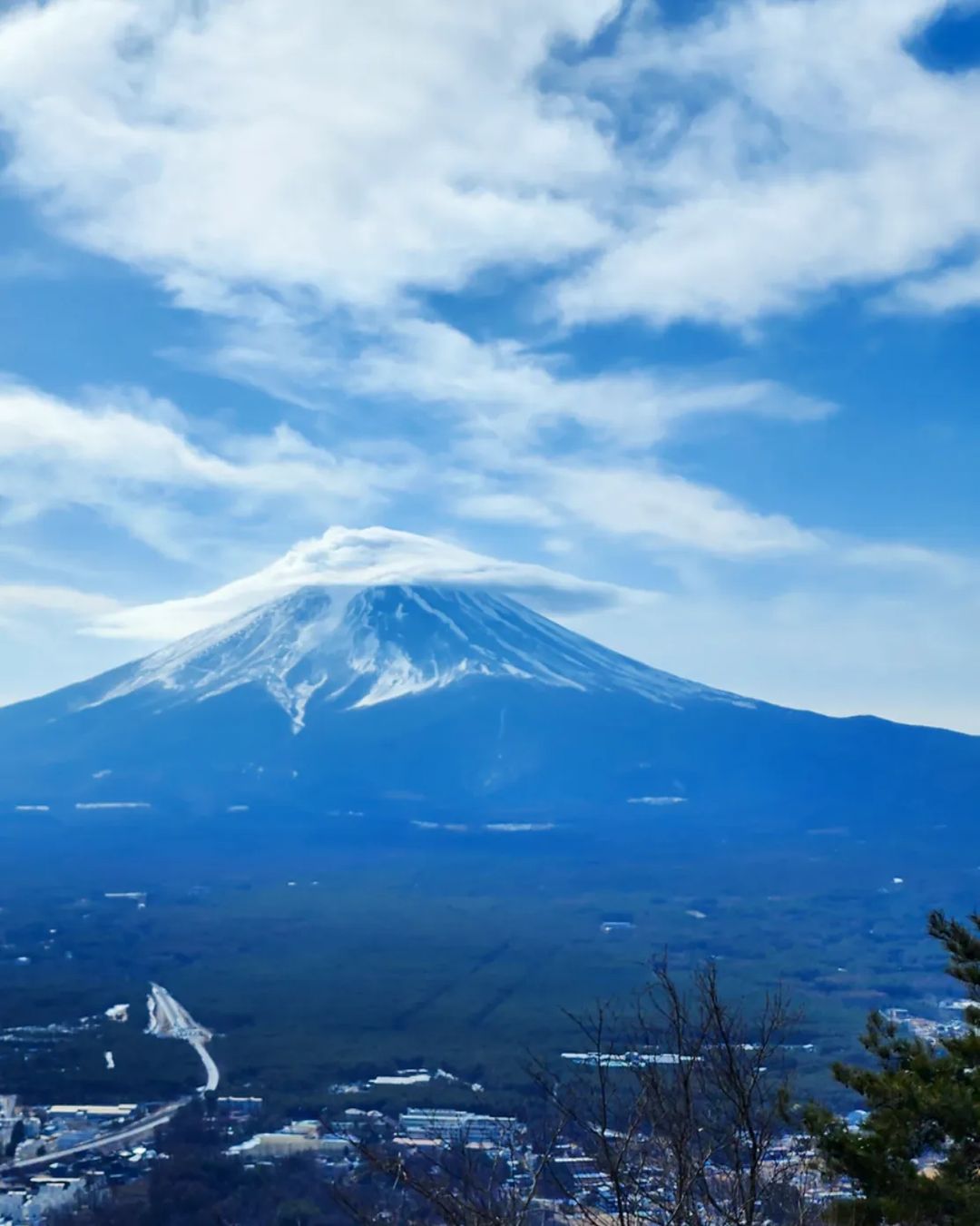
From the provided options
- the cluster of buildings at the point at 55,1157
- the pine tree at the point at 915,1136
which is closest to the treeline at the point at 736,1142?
the pine tree at the point at 915,1136

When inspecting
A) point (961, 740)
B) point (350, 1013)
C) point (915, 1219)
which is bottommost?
point (350, 1013)

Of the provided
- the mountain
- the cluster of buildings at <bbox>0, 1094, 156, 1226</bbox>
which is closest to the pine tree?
the cluster of buildings at <bbox>0, 1094, 156, 1226</bbox>

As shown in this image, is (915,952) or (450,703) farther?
(450,703)

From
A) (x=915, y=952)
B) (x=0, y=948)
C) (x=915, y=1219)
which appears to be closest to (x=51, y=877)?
(x=0, y=948)

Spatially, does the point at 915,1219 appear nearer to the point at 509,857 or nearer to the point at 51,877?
the point at 51,877

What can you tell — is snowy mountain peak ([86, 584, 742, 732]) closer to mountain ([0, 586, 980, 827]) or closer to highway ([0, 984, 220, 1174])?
mountain ([0, 586, 980, 827])

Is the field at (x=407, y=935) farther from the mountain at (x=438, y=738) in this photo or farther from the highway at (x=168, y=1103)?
the mountain at (x=438, y=738)

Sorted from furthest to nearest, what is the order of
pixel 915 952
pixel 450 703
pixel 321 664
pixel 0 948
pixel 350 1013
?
pixel 321 664 → pixel 450 703 → pixel 915 952 → pixel 0 948 → pixel 350 1013
